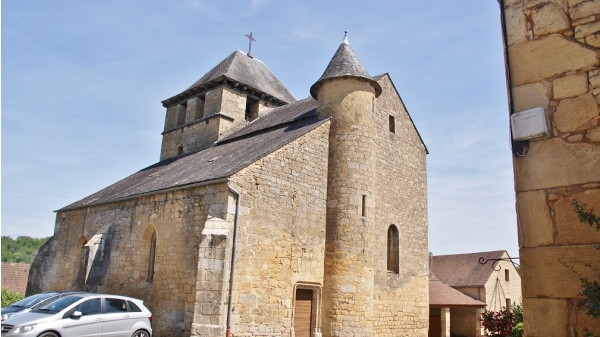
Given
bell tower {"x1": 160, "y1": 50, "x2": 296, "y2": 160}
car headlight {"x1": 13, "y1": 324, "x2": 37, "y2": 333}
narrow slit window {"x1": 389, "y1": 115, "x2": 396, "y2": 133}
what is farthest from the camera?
bell tower {"x1": 160, "y1": 50, "x2": 296, "y2": 160}

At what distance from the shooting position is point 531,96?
160 inches

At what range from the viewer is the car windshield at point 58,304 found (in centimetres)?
930

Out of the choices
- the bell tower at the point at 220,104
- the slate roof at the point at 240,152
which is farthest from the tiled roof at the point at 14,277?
the bell tower at the point at 220,104

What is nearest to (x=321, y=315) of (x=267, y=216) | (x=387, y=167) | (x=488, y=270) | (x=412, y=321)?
(x=267, y=216)

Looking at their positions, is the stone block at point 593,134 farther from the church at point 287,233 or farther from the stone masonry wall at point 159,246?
the stone masonry wall at point 159,246

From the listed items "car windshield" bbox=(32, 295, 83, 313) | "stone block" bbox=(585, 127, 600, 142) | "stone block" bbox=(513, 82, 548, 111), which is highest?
"stone block" bbox=(513, 82, 548, 111)

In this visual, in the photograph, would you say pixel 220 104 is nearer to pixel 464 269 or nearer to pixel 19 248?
pixel 464 269

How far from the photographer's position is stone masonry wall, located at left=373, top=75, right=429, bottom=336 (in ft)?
49.2

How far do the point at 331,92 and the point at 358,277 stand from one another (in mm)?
5884

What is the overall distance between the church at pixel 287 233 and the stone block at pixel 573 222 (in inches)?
319

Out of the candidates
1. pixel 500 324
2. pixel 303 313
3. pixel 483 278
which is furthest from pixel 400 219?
pixel 483 278

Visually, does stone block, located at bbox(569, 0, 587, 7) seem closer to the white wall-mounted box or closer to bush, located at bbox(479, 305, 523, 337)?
the white wall-mounted box

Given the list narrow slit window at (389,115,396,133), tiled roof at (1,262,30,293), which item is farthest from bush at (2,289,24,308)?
narrow slit window at (389,115,396,133)

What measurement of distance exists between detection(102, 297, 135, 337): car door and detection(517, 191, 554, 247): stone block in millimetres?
8781
